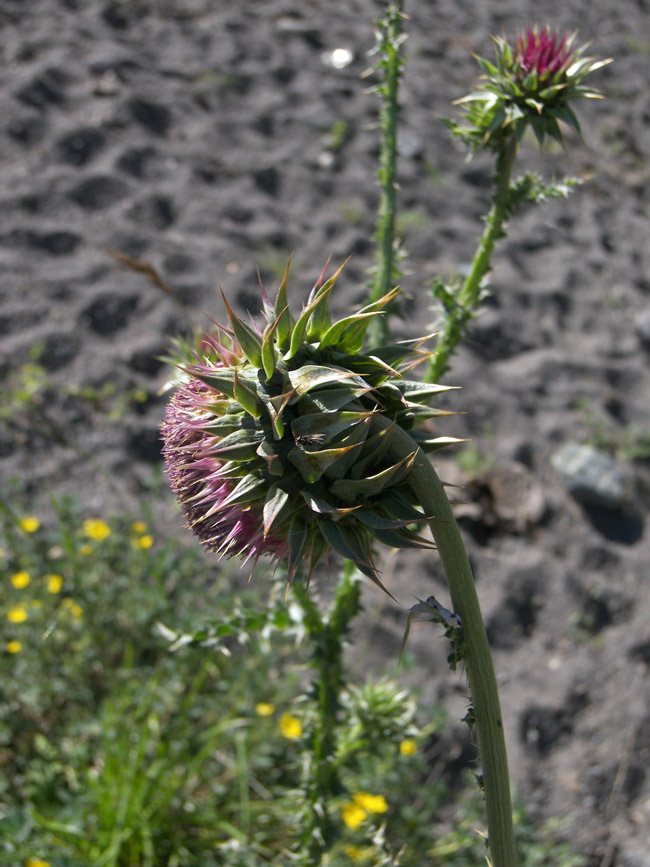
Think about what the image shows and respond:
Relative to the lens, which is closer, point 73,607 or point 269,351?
point 269,351

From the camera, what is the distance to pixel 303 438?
146 cm

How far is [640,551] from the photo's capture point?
4.30m

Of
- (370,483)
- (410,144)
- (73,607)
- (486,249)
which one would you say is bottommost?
(370,483)

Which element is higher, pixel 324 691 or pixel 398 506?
pixel 398 506

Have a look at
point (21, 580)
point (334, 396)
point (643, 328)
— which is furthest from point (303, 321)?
point (643, 328)

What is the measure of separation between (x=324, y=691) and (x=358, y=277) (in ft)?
11.3

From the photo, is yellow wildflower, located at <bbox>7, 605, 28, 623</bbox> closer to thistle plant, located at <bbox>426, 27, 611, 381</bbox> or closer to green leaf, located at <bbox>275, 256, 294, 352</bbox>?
thistle plant, located at <bbox>426, 27, 611, 381</bbox>

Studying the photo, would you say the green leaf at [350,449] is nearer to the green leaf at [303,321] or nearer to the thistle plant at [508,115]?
the green leaf at [303,321]

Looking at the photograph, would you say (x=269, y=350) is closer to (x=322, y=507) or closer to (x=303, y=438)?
(x=303, y=438)

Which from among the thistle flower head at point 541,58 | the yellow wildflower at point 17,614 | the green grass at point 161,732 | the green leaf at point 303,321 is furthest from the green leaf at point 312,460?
the yellow wildflower at point 17,614

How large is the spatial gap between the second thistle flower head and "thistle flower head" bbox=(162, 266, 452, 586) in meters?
1.09

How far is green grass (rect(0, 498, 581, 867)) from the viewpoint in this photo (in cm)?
281

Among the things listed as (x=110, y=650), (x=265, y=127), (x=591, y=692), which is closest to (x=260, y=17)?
(x=265, y=127)

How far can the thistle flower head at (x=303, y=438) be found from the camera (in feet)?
4.66
